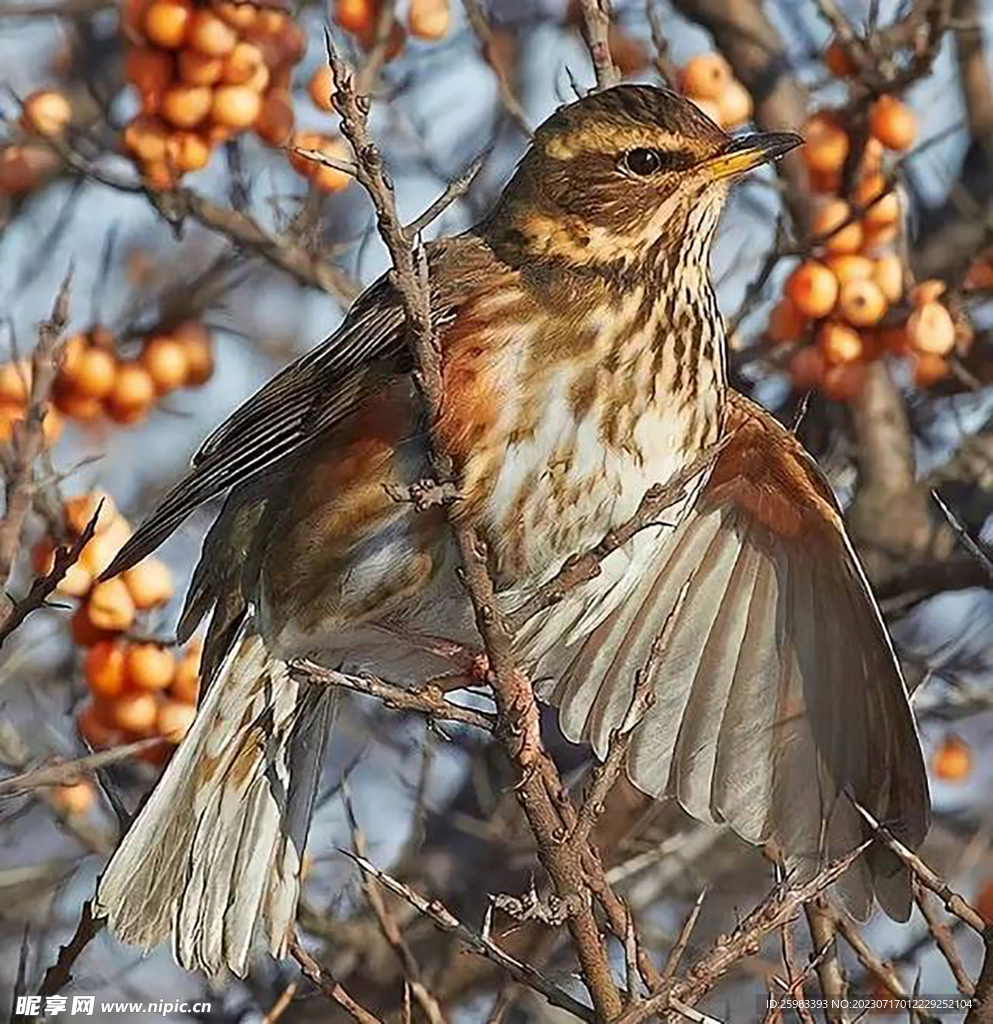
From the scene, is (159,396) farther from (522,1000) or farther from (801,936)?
(801,936)

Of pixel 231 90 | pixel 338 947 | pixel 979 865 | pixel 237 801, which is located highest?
pixel 231 90

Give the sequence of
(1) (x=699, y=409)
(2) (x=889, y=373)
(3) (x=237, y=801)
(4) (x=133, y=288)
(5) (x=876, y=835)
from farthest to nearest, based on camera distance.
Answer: (4) (x=133, y=288), (2) (x=889, y=373), (3) (x=237, y=801), (1) (x=699, y=409), (5) (x=876, y=835)

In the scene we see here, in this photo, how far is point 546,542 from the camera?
14.8ft

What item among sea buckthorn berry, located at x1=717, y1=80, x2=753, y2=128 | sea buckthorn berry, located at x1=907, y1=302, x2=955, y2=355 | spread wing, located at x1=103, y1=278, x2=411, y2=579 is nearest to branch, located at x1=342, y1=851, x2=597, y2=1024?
spread wing, located at x1=103, y1=278, x2=411, y2=579

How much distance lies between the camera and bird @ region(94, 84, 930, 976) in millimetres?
4539

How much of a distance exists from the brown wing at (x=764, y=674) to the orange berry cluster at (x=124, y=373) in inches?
59.6

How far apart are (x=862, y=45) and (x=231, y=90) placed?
1.80 metres

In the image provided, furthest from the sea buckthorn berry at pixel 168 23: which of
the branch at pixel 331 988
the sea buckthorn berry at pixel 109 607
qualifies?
the branch at pixel 331 988

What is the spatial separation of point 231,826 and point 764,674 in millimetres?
1517

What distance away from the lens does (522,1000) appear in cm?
584

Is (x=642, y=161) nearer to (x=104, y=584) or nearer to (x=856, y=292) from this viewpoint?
(x=856, y=292)

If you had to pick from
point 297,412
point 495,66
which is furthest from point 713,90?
point 297,412

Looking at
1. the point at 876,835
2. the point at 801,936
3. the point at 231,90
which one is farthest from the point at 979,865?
the point at 231,90

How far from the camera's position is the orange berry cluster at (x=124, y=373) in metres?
5.91
